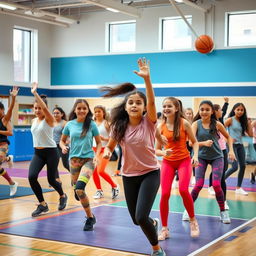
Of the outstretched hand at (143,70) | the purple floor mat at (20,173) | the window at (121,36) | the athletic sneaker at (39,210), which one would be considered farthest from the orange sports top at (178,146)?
the window at (121,36)

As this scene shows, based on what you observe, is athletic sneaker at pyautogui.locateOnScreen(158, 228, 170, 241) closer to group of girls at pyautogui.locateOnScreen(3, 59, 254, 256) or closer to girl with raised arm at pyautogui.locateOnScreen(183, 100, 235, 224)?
group of girls at pyautogui.locateOnScreen(3, 59, 254, 256)

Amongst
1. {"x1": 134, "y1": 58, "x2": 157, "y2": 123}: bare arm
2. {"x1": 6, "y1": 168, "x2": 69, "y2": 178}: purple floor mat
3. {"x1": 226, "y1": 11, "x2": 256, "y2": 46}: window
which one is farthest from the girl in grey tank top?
{"x1": 226, "y1": 11, "x2": 256, "y2": 46}: window

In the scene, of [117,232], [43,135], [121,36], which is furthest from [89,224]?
[121,36]

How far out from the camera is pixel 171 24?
704 inches

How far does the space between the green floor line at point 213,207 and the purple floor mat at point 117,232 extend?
403 mm

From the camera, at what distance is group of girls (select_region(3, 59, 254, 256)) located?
4852mm

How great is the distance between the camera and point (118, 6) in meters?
16.2

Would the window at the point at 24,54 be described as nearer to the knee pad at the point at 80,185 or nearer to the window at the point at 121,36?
the window at the point at 121,36

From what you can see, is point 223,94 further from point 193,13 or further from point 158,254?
point 158,254

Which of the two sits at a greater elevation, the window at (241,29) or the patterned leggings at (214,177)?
the window at (241,29)

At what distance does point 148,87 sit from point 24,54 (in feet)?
50.9

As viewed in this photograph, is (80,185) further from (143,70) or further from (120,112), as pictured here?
(143,70)

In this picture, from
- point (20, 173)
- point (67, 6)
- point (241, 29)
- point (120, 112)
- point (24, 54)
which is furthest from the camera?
point (24, 54)

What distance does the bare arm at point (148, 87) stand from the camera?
4551 millimetres
